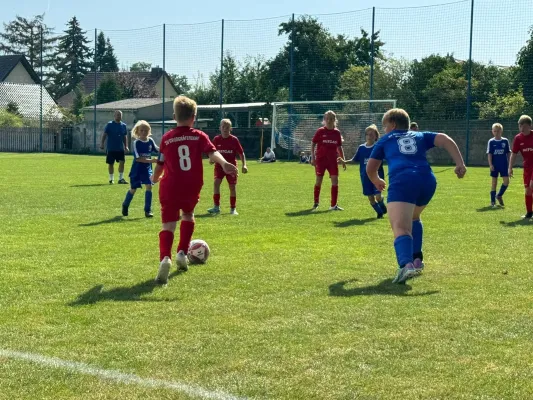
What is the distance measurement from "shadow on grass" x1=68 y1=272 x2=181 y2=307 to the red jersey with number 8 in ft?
3.47

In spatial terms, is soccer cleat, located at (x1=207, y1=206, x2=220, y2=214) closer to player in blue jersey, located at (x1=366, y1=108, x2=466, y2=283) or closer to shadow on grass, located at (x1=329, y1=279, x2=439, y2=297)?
player in blue jersey, located at (x1=366, y1=108, x2=466, y2=283)

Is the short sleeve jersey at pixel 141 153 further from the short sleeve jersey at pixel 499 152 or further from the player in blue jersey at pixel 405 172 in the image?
the short sleeve jersey at pixel 499 152

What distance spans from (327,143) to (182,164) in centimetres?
742

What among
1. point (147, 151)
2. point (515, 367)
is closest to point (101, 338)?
point (515, 367)

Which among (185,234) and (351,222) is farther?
(351,222)

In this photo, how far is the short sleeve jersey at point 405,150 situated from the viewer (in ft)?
24.0

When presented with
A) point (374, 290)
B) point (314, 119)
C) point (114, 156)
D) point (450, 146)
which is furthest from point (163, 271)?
point (314, 119)

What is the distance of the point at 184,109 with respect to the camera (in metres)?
7.56

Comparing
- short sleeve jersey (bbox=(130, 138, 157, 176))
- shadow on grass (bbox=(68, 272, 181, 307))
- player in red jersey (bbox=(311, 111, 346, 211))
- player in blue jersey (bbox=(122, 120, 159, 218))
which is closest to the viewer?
shadow on grass (bbox=(68, 272, 181, 307))

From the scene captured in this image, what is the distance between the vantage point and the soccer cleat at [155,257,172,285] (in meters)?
6.89

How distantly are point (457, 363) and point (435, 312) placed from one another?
1316 millimetres

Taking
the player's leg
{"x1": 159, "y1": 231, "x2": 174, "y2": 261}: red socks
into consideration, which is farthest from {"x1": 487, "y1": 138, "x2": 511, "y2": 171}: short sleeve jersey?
{"x1": 159, "y1": 231, "x2": 174, "y2": 261}: red socks

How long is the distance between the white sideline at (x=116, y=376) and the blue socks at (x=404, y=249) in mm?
3423

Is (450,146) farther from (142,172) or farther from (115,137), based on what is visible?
(115,137)
